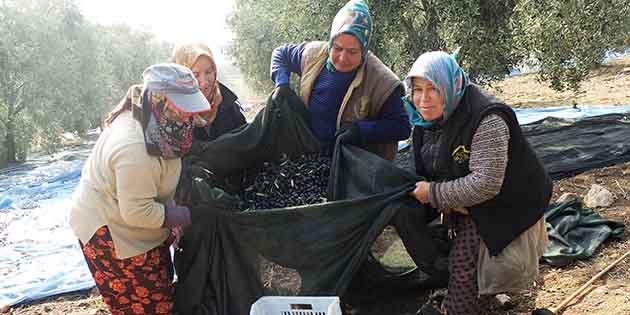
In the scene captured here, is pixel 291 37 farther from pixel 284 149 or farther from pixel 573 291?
pixel 573 291

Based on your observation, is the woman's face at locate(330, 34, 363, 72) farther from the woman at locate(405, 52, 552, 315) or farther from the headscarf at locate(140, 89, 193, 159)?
the headscarf at locate(140, 89, 193, 159)

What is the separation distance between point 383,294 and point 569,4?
326 centimetres

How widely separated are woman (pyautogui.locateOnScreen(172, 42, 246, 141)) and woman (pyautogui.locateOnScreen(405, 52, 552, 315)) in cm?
108

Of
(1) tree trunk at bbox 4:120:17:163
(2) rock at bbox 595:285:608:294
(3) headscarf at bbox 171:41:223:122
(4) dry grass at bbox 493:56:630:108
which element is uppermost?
(3) headscarf at bbox 171:41:223:122

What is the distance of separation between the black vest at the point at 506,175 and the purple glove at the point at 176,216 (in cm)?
114

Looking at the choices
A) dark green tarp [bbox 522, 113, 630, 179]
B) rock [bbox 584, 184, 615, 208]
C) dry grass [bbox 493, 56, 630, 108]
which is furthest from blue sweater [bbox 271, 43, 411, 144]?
dry grass [bbox 493, 56, 630, 108]

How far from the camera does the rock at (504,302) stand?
8.68 ft

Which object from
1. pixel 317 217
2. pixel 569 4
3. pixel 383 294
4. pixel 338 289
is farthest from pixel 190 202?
pixel 569 4

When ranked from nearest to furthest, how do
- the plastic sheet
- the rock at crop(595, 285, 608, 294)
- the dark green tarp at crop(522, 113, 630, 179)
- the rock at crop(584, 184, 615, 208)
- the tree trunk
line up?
the rock at crop(595, 285, 608, 294), the rock at crop(584, 184, 615, 208), the plastic sheet, the dark green tarp at crop(522, 113, 630, 179), the tree trunk

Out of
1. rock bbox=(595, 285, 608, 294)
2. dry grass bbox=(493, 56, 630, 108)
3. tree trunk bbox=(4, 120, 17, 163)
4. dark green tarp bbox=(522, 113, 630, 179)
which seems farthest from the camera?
tree trunk bbox=(4, 120, 17, 163)

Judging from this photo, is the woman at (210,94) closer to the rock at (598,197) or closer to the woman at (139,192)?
the woman at (139,192)

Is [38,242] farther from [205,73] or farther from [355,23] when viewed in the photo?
[355,23]

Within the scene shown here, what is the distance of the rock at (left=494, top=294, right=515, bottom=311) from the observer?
8.68 feet

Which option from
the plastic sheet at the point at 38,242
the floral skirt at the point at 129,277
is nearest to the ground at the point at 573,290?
the plastic sheet at the point at 38,242
